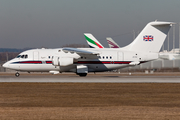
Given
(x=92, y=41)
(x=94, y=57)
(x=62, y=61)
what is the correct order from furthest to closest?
(x=92, y=41), (x=94, y=57), (x=62, y=61)

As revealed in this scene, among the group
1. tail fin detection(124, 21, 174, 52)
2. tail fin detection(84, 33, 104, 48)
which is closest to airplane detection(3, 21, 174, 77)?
tail fin detection(124, 21, 174, 52)

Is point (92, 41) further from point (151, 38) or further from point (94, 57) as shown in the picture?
point (151, 38)

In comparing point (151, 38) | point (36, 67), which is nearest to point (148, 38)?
point (151, 38)

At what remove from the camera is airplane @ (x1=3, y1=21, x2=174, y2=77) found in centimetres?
4256

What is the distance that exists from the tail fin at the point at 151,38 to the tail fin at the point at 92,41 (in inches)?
628

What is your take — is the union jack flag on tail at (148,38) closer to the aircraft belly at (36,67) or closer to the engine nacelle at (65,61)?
the engine nacelle at (65,61)

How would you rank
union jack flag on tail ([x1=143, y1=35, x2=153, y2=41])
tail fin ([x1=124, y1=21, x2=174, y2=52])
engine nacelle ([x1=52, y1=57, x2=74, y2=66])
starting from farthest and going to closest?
union jack flag on tail ([x1=143, y1=35, x2=153, y2=41]) < tail fin ([x1=124, y1=21, x2=174, y2=52]) < engine nacelle ([x1=52, y1=57, x2=74, y2=66])

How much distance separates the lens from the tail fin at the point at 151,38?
43.7 m

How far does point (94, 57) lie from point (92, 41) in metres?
17.6

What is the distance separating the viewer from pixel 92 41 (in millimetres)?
60188

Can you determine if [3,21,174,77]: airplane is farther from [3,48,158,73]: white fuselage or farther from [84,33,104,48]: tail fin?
[84,33,104,48]: tail fin

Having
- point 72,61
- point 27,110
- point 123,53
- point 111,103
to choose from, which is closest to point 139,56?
point 123,53

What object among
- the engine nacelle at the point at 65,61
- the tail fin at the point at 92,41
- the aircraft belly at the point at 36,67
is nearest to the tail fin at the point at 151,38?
the engine nacelle at the point at 65,61

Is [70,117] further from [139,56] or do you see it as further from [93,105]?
[139,56]
